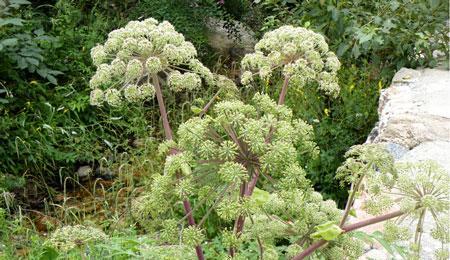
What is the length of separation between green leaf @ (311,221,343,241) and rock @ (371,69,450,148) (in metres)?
2.75

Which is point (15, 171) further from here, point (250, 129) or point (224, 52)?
point (250, 129)

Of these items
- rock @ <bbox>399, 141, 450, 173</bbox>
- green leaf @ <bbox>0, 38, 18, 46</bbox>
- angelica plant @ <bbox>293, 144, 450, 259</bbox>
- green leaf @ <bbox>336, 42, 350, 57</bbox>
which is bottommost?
green leaf @ <bbox>0, 38, 18, 46</bbox>

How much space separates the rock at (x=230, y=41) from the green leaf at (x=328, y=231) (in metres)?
6.42

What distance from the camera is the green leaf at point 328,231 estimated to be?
5.16ft

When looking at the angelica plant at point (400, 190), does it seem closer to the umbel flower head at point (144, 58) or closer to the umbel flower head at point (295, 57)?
the umbel flower head at point (295, 57)

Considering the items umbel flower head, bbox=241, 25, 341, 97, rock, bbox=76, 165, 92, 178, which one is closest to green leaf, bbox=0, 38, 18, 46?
rock, bbox=76, 165, 92, 178

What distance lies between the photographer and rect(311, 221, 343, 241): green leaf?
5.16 ft

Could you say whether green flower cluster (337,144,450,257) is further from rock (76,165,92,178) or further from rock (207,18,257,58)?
rock (207,18,257,58)

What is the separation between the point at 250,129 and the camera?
1.53 meters

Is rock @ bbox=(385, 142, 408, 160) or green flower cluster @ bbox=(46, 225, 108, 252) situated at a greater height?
green flower cluster @ bbox=(46, 225, 108, 252)

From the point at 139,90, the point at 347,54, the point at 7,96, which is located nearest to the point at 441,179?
the point at 139,90

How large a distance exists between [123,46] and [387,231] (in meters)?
0.86

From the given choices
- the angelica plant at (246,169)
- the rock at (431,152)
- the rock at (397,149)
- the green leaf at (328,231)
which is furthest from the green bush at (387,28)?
the green leaf at (328,231)

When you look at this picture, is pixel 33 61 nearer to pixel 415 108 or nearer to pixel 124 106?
pixel 124 106
